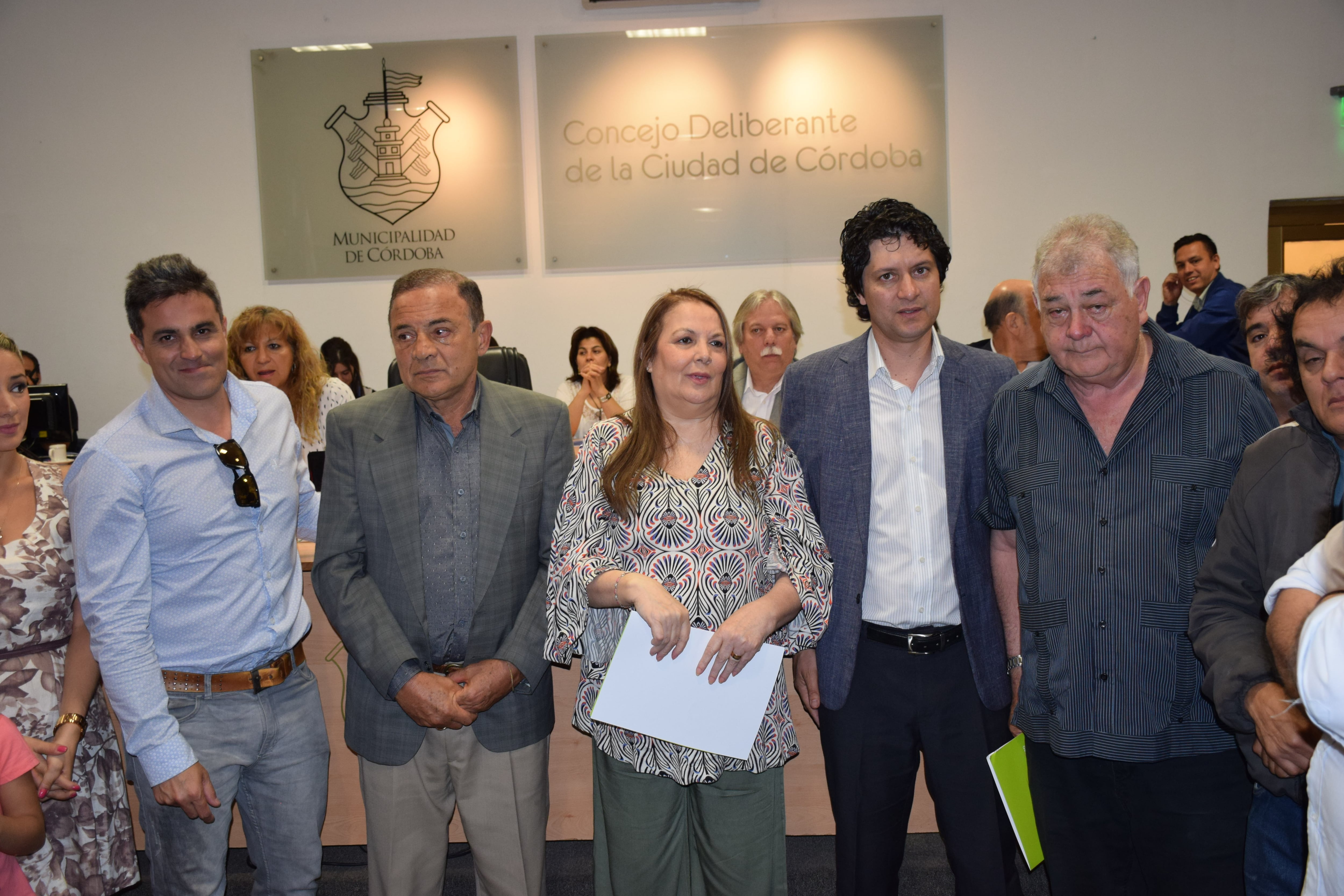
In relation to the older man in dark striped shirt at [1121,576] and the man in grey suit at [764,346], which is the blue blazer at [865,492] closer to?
the older man in dark striped shirt at [1121,576]

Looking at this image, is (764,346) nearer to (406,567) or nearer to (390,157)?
(406,567)

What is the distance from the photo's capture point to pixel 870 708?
1.99m

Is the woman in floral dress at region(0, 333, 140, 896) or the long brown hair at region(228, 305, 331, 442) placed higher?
the long brown hair at region(228, 305, 331, 442)

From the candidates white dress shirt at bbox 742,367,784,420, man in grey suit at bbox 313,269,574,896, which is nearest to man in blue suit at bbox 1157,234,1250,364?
white dress shirt at bbox 742,367,784,420

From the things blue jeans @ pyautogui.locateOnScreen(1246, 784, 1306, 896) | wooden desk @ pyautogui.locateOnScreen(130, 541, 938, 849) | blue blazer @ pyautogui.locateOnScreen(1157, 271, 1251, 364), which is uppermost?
blue blazer @ pyautogui.locateOnScreen(1157, 271, 1251, 364)

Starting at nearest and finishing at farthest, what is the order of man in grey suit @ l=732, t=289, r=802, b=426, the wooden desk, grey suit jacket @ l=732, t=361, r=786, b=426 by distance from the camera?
the wooden desk
grey suit jacket @ l=732, t=361, r=786, b=426
man in grey suit @ l=732, t=289, r=802, b=426

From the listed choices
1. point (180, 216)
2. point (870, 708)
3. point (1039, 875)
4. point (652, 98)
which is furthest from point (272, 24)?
point (1039, 875)

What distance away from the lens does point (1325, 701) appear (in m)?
0.87

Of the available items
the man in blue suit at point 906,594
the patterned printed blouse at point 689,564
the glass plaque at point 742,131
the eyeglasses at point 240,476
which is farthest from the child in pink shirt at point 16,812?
the glass plaque at point 742,131

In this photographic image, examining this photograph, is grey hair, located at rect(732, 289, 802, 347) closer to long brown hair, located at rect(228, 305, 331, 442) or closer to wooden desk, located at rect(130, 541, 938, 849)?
wooden desk, located at rect(130, 541, 938, 849)

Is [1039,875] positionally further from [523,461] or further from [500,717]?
[523,461]

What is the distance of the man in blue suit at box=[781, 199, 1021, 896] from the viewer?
6.50 ft

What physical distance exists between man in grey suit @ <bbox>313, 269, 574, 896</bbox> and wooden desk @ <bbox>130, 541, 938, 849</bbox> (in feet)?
2.23

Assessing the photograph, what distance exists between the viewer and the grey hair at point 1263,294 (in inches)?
101
